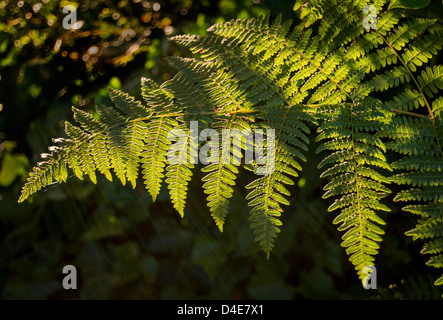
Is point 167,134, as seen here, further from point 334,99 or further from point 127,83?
point 127,83

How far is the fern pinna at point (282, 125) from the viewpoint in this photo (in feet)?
3.79

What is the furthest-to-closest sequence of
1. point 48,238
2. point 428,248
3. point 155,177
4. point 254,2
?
1. point 48,238
2. point 254,2
3. point 155,177
4. point 428,248

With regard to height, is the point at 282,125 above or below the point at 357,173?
above

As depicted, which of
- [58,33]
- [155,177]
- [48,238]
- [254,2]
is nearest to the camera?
[155,177]

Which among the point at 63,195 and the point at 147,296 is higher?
the point at 63,195

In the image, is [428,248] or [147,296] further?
[147,296]

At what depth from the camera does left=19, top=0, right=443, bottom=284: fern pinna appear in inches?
45.4

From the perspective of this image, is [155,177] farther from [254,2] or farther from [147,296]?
[147,296]

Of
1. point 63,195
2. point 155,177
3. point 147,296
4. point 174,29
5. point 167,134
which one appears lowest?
point 147,296

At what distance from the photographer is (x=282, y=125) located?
1259 millimetres

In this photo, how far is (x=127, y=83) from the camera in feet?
7.41

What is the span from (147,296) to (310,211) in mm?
1354

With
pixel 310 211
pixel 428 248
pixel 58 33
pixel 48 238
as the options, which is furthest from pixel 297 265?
pixel 58 33

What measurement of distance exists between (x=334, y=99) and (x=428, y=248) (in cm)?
61
